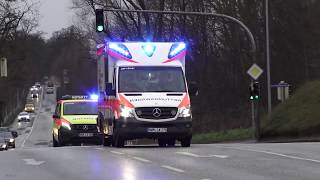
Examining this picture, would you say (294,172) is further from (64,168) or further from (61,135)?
(61,135)

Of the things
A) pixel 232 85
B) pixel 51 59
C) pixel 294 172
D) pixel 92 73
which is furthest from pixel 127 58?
pixel 51 59

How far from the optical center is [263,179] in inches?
495

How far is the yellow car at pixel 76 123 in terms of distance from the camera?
28.8 metres

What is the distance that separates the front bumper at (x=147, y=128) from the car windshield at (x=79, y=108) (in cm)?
888

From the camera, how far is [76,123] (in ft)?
94.8

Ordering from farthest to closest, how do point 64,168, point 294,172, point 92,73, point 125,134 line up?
point 92,73, point 125,134, point 64,168, point 294,172

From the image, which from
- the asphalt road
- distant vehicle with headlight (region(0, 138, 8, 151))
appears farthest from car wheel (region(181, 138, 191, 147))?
distant vehicle with headlight (region(0, 138, 8, 151))

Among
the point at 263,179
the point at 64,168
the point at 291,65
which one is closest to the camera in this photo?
the point at 263,179

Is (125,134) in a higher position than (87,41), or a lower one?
lower

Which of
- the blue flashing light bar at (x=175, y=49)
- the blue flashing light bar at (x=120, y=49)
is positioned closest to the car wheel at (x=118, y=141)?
the blue flashing light bar at (x=120, y=49)

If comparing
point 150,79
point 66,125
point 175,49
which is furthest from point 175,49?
point 66,125

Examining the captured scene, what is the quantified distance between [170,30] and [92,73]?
58.4 m

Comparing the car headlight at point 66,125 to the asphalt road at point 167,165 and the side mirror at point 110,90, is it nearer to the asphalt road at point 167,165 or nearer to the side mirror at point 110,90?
the side mirror at point 110,90

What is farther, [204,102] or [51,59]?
Result: [51,59]
